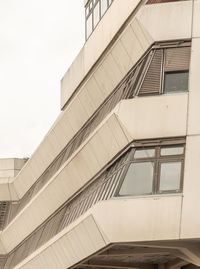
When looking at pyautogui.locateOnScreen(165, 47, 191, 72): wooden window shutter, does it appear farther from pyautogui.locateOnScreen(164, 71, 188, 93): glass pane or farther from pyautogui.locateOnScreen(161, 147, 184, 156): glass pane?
pyautogui.locateOnScreen(161, 147, 184, 156): glass pane

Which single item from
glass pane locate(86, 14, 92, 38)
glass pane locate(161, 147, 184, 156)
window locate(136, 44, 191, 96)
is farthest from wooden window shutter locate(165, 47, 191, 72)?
glass pane locate(86, 14, 92, 38)

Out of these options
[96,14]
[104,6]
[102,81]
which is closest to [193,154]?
[102,81]

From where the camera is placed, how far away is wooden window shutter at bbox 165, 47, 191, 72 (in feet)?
73.8

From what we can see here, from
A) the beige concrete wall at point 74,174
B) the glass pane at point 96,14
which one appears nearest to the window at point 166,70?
the beige concrete wall at point 74,174

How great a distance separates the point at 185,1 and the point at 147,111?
3069 millimetres

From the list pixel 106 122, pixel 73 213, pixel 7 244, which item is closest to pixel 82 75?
pixel 73 213

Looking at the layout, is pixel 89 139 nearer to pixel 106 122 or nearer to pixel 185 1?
pixel 106 122

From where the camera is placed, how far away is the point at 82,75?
31062mm

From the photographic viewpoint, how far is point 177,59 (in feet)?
74.3

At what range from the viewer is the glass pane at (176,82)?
22.5 metres

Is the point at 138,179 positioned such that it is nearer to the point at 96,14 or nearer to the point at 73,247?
the point at 73,247

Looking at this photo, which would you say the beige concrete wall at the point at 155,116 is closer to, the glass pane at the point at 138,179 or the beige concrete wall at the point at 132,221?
the glass pane at the point at 138,179

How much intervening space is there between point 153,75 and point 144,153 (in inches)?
84.2

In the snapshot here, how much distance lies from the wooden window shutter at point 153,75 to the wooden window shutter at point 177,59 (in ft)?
0.63
